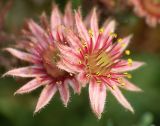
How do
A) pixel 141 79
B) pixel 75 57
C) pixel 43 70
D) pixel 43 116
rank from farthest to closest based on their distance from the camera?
pixel 141 79, pixel 43 116, pixel 43 70, pixel 75 57

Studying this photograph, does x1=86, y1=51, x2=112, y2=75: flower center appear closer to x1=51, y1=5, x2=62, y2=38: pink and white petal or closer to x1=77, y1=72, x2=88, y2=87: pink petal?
x1=77, y1=72, x2=88, y2=87: pink petal

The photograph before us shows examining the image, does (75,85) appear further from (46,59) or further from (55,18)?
(55,18)

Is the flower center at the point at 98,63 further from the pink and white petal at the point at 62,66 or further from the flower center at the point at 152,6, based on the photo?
the flower center at the point at 152,6

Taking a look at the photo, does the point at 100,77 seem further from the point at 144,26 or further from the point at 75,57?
the point at 144,26

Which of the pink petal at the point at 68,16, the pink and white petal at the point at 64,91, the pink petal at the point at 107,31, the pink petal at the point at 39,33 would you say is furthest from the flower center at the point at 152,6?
the pink and white petal at the point at 64,91

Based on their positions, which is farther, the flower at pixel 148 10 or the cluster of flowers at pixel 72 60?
the flower at pixel 148 10

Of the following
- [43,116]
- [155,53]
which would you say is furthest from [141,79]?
[43,116]
